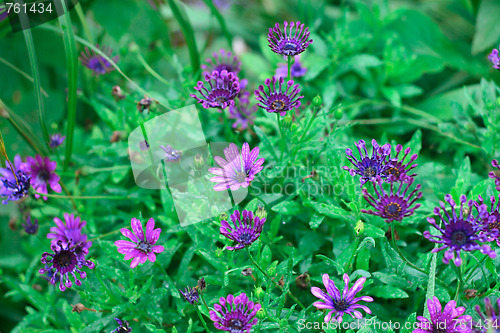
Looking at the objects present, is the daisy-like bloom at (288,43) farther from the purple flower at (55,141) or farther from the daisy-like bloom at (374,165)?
the purple flower at (55,141)

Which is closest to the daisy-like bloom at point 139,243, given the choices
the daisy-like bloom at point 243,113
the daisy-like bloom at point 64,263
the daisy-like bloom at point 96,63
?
the daisy-like bloom at point 64,263

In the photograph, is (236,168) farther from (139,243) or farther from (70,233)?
(70,233)

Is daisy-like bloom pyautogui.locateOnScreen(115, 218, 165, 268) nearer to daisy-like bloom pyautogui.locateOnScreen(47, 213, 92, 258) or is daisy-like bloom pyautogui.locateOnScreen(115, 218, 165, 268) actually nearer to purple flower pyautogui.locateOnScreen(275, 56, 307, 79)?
daisy-like bloom pyautogui.locateOnScreen(47, 213, 92, 258)

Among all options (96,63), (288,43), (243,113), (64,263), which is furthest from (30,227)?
(288,43)

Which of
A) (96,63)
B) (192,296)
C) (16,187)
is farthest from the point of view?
Answer: (96,63)

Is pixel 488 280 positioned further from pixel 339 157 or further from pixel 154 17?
pixel 154 17

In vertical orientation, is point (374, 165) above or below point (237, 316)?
above

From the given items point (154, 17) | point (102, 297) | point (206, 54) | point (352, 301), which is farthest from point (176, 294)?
point (206, 54)
